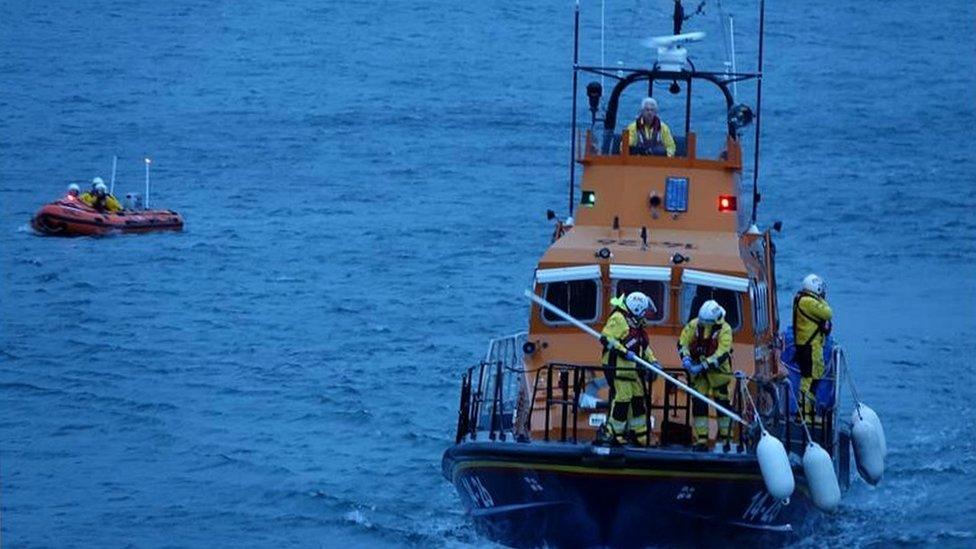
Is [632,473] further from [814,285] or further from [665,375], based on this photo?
[814,285]

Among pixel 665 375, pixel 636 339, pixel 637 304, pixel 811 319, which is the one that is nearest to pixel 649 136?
pixel 811 319

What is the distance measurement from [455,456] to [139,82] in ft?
149

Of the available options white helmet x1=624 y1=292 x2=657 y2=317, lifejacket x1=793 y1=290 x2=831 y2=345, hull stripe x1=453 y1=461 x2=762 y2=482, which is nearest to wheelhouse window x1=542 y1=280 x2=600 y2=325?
white helmet x1=624 y1=292 x2=657 y2=317

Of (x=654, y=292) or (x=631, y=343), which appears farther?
(x=654, y=292)

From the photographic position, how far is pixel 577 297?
18094 mm

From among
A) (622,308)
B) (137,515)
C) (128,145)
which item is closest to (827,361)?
(622,308)

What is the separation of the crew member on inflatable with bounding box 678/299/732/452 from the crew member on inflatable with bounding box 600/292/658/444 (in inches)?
14.1

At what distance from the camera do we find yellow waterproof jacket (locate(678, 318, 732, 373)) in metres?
16.6

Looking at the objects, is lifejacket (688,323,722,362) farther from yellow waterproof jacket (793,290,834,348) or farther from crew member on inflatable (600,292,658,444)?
yellow waterproof jacket (793,290,834,348)

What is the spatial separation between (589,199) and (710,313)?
2.95 metres

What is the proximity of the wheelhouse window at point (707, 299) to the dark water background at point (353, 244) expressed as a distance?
105 inches

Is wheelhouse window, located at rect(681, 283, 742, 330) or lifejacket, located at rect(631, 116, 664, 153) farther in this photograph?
lifejacket, located at rect(631, 116, 664, 153)

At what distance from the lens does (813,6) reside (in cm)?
7438

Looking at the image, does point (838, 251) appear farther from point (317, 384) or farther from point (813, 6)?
point (813, 6)
